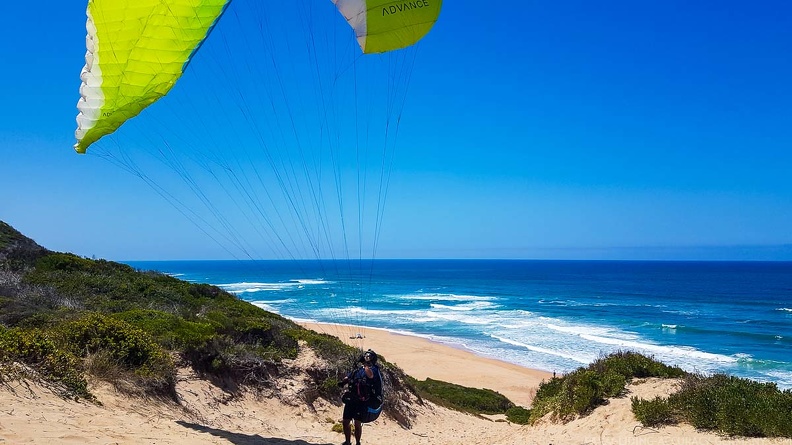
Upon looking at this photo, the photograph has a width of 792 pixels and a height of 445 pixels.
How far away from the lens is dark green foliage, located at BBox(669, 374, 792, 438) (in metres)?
6.26

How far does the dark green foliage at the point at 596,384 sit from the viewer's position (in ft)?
28.3

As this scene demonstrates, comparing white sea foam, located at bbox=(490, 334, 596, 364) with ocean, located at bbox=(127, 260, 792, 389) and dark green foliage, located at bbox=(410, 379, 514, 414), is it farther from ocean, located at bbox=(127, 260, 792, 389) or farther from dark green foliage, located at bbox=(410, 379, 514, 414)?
dark green foliage, located at bbox=(410, 379, 514, 414)

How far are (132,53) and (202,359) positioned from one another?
540 cm

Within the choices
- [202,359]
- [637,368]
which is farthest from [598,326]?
[202,359]

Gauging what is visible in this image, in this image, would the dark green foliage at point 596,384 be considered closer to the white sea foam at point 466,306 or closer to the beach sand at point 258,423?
the beach sand at point 258,423

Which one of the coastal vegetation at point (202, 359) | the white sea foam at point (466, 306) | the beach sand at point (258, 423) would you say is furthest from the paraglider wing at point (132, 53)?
the white sea foam at point (466, 306)

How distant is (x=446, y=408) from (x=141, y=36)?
10546 mm

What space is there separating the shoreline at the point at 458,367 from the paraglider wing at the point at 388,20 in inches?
552

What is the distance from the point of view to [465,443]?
929 cm

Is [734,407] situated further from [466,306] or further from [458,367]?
[466,306]

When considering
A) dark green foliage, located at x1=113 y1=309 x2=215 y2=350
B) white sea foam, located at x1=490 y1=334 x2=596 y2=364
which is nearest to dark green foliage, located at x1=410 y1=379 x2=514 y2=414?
dark green foliage, located at x1=113 y1=309 x2=215 y2=350

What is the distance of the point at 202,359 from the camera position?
9266 millimetres

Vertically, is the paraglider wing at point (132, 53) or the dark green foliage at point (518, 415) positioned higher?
the paraglider wing at point (132, 53)

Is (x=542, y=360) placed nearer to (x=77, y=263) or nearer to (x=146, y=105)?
(x=77, y=263)
